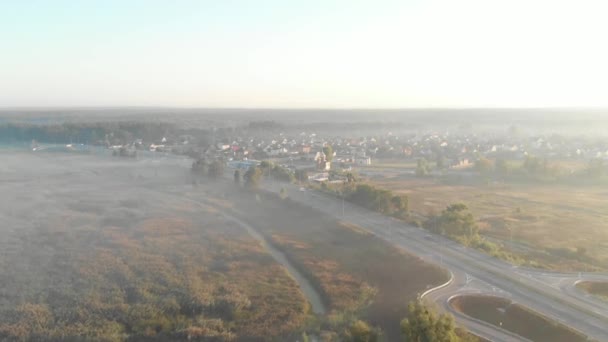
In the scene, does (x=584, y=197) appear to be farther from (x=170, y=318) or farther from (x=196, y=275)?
(x=170, y=318)

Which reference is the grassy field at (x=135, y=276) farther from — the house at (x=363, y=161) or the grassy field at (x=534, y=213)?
the house at (x=363, y=161)

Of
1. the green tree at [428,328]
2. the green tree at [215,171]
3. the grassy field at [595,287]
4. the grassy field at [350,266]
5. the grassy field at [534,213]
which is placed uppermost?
the green tree at [428,328]

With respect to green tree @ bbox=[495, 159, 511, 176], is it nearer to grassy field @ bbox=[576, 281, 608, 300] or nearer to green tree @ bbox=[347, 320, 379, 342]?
grassy field @ bbox=[576, 281, 608, 300]

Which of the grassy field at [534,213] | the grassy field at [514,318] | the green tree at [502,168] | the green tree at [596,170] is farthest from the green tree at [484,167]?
the grassy field at [514,318]

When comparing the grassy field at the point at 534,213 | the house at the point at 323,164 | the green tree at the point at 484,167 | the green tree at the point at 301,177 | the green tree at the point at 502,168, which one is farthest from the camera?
the house at the point at 323,164

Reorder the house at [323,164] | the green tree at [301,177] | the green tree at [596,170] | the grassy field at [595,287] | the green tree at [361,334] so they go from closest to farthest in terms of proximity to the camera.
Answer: the green tree at [361,334], the grassy field at [595,287], the green tree at [301,177], the green tree at [596,170], the house at [323,164]

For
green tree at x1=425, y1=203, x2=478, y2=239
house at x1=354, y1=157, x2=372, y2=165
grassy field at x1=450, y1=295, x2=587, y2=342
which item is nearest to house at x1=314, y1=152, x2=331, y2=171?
house at x1=354, y1=157, x2=372, y2=165
